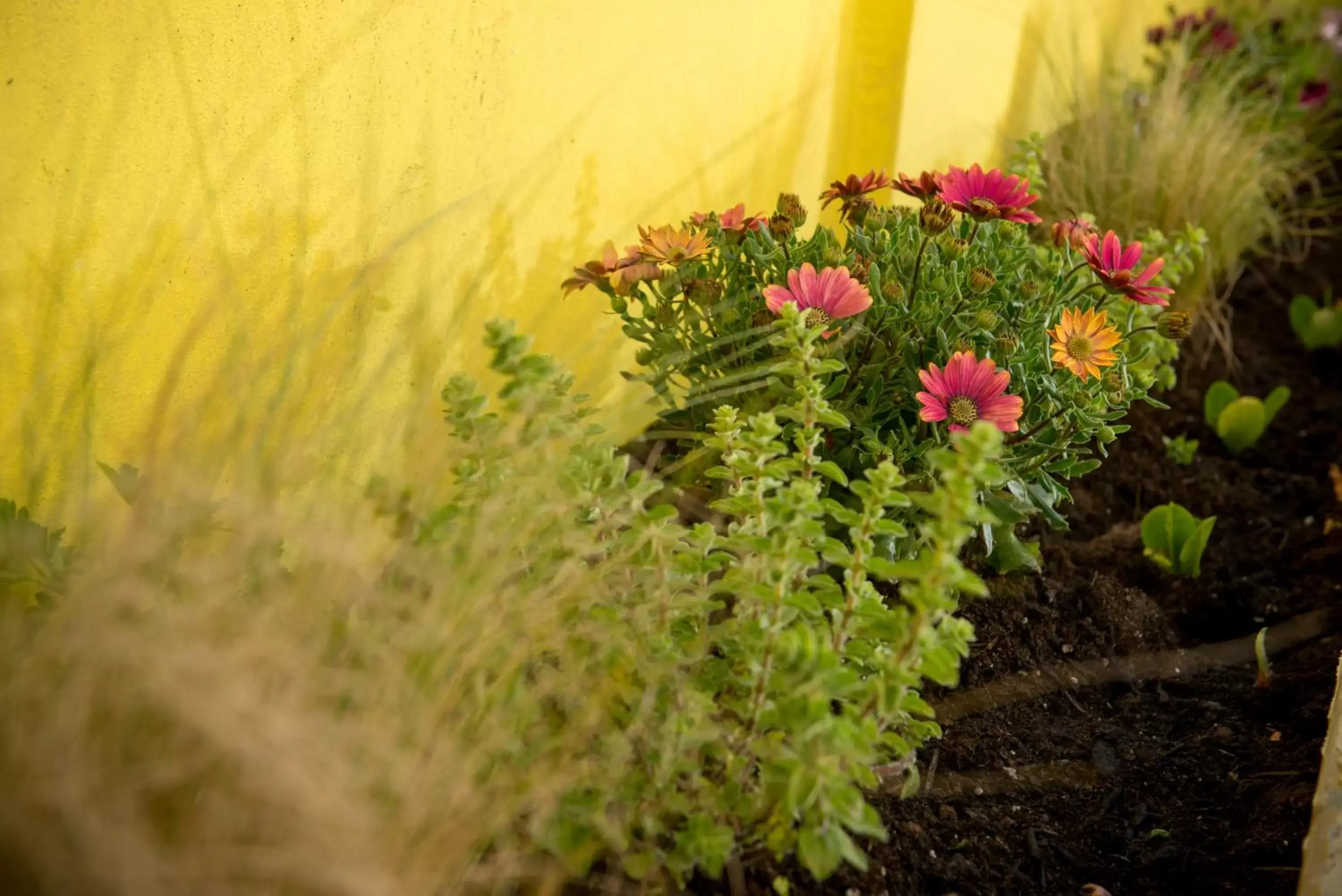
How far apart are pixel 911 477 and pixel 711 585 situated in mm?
465

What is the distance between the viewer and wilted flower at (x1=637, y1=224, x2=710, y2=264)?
73.0 inches

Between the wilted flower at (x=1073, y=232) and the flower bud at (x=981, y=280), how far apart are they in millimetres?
353

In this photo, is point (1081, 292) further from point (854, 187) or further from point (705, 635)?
point (705, 635)

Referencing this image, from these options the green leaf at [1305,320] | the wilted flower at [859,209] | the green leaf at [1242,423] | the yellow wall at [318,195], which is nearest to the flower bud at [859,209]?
the wilted flower at [859,209]

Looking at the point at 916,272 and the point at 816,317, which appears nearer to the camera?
the point at 816,317

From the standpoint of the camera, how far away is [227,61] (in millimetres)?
1530

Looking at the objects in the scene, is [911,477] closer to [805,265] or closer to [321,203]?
[805,265]

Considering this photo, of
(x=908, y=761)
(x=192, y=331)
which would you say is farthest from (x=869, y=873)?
(x=192, y=331)

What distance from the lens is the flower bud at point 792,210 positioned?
1947mm

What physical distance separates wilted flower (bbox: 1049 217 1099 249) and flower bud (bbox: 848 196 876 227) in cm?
39

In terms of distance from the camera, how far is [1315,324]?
10.9 feet

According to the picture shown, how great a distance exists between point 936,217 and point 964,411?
32cm

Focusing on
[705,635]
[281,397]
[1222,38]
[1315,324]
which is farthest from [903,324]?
[1222,38]

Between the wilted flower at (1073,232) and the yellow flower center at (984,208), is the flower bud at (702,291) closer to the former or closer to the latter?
the yellow flower center at (984,208)
